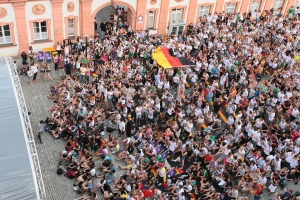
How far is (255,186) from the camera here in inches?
808

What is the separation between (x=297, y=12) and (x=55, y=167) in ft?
99.9

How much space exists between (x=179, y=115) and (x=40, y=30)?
1303cm

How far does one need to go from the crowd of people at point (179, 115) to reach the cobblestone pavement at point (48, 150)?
42 centimetres

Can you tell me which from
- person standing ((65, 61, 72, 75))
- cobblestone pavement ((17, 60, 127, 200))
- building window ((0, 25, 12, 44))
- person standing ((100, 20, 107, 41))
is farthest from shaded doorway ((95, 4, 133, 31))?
building window ((0, 25, 12, 44))

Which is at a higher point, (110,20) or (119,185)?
(110,20)

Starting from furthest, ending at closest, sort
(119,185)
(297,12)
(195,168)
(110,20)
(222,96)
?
1. (297,12)
2. (110,20)
3. (222,96)
4. (195,168)
5. (119,185)

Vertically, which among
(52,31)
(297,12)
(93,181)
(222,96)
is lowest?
(93,181)

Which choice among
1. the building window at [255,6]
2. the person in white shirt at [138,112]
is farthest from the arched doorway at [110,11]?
the building window at [255,6]

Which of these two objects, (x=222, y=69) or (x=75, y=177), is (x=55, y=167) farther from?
(x=222, y=69)

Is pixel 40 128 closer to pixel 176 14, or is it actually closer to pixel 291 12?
pixel 176 14

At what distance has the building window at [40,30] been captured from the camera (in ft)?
94.3

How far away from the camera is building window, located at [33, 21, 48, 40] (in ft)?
94.3

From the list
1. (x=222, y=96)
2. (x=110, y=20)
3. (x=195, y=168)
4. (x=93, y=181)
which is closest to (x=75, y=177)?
(x=93, y=181)

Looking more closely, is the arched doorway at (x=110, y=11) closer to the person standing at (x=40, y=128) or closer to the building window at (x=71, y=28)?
the building window at (x=71, y=28)
